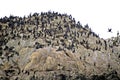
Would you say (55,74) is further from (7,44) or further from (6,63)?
(7,44)

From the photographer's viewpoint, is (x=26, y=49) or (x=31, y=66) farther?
(x=26, y=49)

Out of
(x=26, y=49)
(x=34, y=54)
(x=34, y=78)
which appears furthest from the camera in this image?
(x=26, y=49)

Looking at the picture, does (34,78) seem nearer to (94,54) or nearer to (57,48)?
(57,48)

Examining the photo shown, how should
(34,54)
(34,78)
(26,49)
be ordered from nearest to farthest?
(34,78) → (34,54) → (26,49)

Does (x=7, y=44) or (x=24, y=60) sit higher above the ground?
(x=7, y=44)

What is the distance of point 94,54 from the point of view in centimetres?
19175

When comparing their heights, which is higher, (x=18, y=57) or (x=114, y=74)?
(x=18, y=57)

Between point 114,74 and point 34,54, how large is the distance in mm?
43160

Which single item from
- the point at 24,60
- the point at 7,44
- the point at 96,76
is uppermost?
the point at 7,44

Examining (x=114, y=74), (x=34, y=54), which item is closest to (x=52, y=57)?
(x=34, y=54)

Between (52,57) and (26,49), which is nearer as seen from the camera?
(52,57)

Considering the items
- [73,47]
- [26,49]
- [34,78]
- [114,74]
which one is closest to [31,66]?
[34,78]

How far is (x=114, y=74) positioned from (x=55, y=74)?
3121 centimetres

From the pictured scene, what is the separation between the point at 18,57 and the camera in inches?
7151
